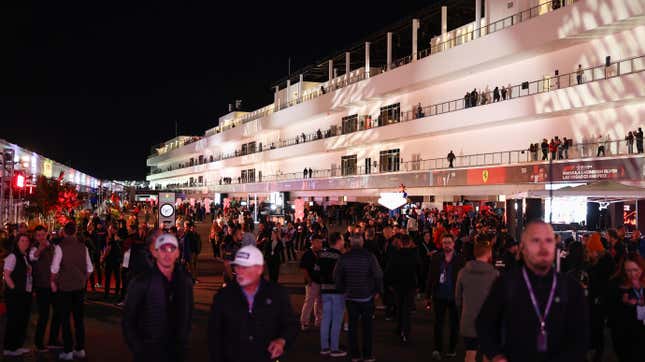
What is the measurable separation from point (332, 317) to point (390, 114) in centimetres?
4353

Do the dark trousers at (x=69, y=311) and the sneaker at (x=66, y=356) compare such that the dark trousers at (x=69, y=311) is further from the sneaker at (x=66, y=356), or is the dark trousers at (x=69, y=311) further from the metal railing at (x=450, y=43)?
the metal railing at (x=450, y=43)

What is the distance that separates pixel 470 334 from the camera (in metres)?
7.61

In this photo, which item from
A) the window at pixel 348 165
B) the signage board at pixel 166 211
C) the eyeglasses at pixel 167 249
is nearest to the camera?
the eyeglasses at pixel 167 249

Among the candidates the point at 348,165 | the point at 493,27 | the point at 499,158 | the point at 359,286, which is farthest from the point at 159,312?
the point at 348,165

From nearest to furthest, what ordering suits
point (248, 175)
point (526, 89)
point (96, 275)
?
point (96, 275) → point (526, 89) → point (248, 175)

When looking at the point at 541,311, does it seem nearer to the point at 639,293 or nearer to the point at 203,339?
the point at 639,293

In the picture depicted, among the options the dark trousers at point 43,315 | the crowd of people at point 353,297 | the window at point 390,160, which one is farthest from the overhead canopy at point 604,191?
the window at point 390,160

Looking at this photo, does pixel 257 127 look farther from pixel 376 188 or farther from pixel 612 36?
pixel 612 36

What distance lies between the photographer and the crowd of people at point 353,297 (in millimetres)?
4125

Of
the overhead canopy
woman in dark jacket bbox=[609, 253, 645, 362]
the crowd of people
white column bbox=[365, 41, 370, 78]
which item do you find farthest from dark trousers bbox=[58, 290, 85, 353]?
white column bbox=[365, 41, 370, 78]

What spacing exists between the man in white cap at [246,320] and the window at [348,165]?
52009mm

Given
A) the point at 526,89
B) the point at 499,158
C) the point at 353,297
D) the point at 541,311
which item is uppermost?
the point at 526,89

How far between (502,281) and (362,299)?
4.96 m

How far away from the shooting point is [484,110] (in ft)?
129
